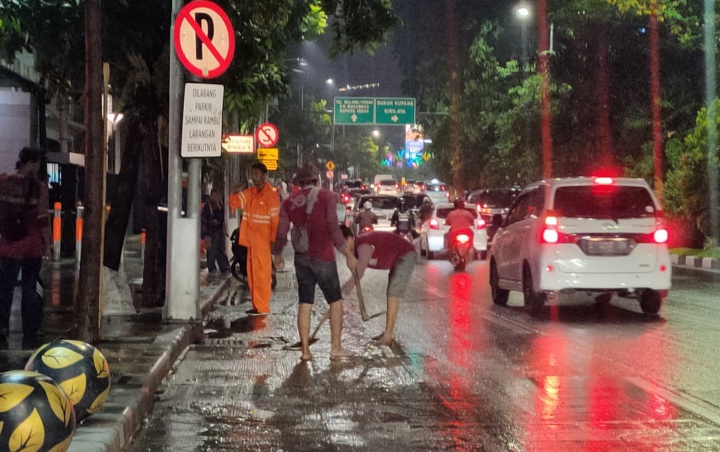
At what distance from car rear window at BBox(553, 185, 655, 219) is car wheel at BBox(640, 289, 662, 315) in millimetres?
1075

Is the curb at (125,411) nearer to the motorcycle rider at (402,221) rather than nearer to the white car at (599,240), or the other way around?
the white car at (599,240)

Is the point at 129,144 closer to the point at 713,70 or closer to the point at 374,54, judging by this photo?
the point at 374,54

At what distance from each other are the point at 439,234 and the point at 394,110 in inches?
867

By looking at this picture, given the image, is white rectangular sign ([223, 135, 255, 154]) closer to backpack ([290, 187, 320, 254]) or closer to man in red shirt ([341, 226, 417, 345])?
man in red shirt ([341, 226, 417, 345])

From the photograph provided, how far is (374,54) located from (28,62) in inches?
492

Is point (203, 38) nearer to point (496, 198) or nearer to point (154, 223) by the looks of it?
point (154, 223)

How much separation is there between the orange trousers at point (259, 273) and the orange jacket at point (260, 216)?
116mm

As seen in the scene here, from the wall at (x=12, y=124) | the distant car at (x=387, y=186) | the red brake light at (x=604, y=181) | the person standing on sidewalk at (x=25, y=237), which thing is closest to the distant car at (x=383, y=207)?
the wall at (x=12, y=124)

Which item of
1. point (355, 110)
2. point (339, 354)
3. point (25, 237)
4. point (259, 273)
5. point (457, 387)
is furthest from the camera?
point (355, 110)

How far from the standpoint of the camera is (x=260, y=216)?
550 inches

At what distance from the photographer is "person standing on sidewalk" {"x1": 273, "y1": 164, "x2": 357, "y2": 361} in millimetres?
10008

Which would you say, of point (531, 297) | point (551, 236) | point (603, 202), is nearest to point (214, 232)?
point (531, 297)

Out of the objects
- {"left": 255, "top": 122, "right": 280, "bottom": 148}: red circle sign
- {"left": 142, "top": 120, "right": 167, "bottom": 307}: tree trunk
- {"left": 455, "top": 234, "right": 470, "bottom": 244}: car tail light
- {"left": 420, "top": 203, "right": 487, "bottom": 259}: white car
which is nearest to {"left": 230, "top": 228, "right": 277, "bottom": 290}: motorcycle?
{"left": 142, "top": 120, "right": 167, "bottom": 307}: tree trunk

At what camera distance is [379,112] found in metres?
48.5
